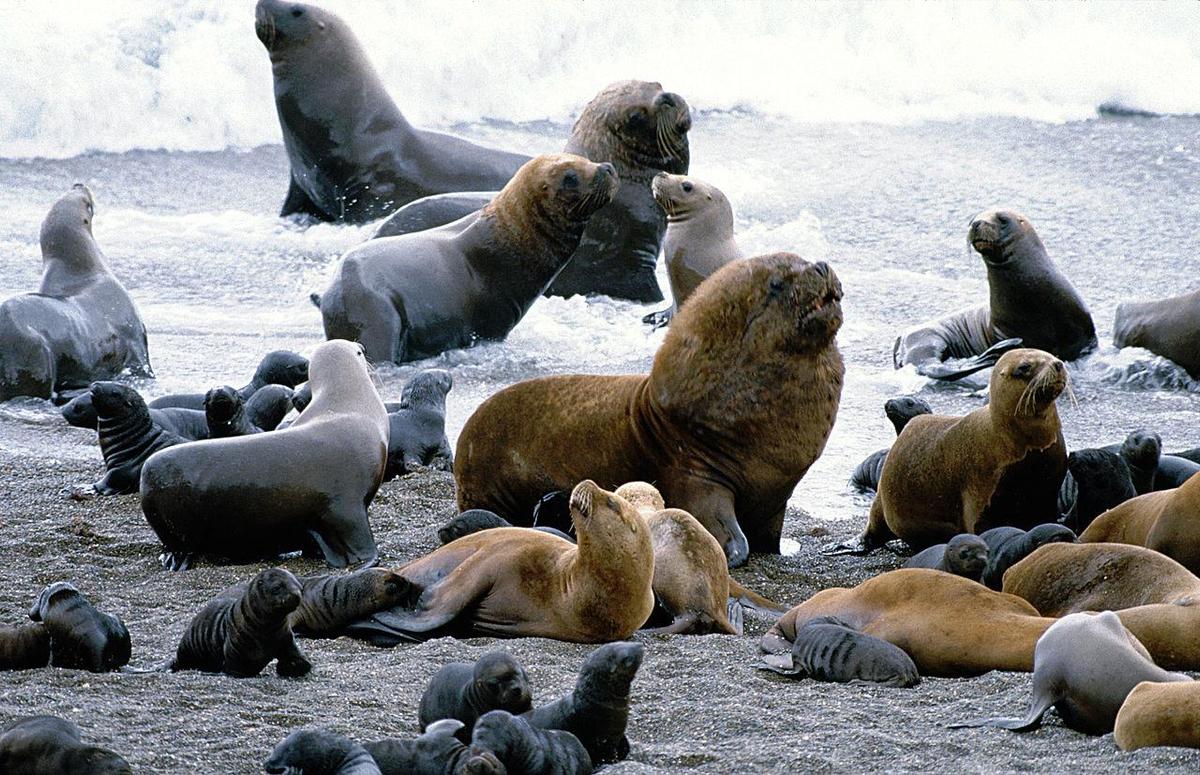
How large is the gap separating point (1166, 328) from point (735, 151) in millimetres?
9734

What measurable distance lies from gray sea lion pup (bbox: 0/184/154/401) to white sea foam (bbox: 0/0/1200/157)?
10.2 m

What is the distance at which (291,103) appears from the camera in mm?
13891

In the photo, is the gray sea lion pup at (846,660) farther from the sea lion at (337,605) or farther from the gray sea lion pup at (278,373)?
the gray sea lion pup at (278,373)

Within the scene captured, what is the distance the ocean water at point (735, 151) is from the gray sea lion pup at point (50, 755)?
4832mm

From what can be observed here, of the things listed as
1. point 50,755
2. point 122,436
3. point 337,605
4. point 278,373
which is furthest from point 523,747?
point 278,373

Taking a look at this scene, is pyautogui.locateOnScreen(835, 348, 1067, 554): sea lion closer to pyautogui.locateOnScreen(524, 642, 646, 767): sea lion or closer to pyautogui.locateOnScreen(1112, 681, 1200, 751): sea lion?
pyautogui.locateOnScreen(1112, 681, 1200, 751): sea lion

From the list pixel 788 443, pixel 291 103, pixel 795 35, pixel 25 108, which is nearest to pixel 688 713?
pixel 788 443

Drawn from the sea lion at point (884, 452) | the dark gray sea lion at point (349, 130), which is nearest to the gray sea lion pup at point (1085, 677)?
the sea lion at point (884, 452)

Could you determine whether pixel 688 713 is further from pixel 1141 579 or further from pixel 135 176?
pixel 135 176

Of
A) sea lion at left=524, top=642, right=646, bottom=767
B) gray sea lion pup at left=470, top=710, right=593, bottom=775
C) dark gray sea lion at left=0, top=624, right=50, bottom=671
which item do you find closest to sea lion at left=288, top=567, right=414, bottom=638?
dark gray sea lion at left=0, top=624, right=50, bottom=671

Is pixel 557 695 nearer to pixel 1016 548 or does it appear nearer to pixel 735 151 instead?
pixel 1016 548

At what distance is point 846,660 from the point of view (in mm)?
4473

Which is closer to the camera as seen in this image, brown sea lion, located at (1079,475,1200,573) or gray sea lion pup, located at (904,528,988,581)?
brown sea lion, located at (1079,475,1200,573)

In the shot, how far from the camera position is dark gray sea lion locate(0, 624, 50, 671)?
4320 millimetres
